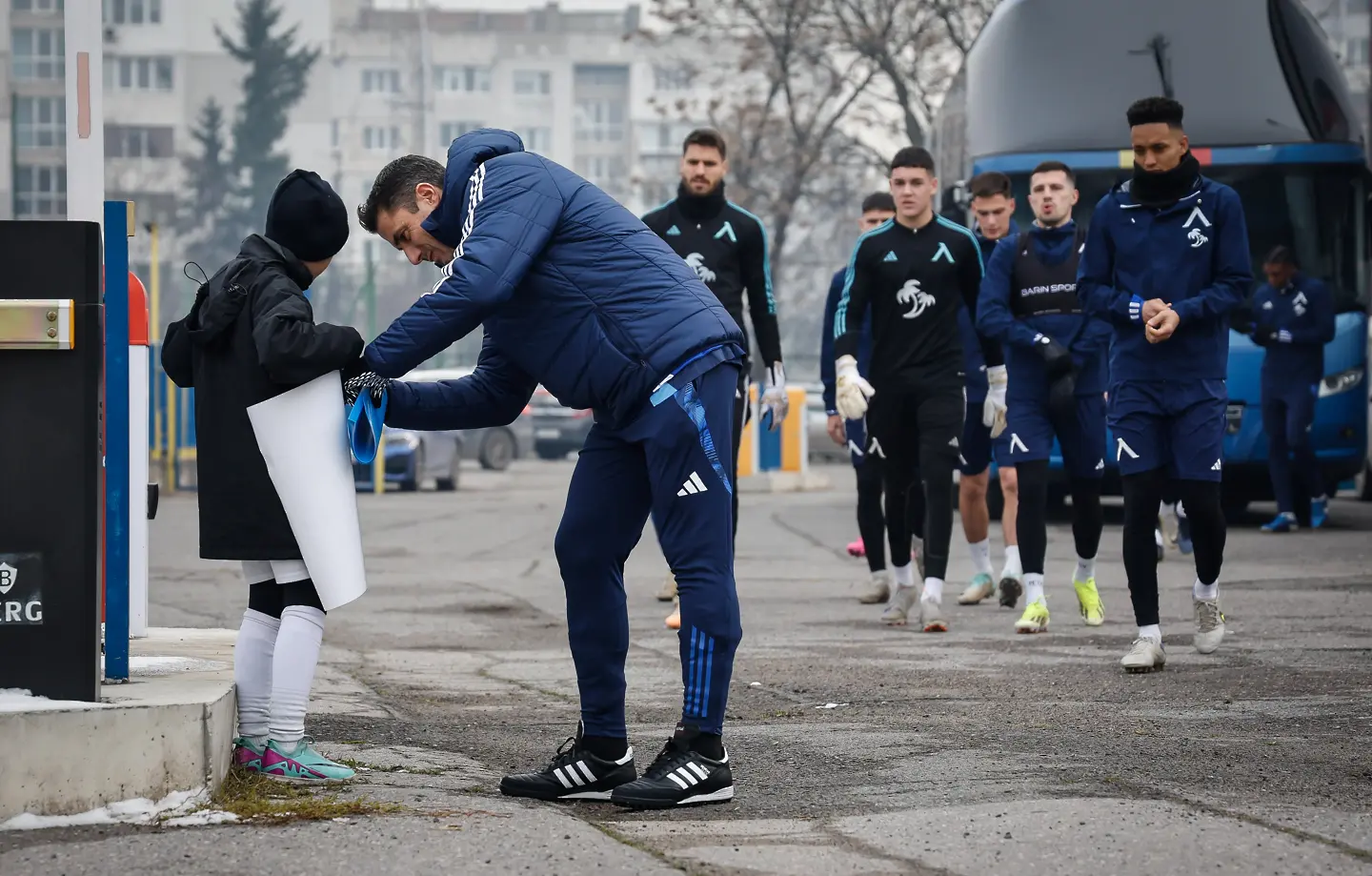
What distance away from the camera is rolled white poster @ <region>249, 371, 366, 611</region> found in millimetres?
4746

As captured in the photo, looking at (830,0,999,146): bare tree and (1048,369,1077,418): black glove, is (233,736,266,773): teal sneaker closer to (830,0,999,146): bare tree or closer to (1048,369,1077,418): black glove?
(1048,369,1077,418): black glove

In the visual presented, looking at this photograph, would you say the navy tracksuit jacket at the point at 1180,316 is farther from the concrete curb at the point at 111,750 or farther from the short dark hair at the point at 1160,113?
the concrete curb at the point at 111,750

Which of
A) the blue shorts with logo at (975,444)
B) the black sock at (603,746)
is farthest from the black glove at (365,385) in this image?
the blue shorts with logo at (975,444)

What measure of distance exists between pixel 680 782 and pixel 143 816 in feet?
3.89

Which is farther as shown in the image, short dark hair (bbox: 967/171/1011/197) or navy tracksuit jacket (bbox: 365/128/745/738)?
short dark hair (bbox: 967/171/1011/197)

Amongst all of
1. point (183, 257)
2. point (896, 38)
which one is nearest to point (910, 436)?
point (896, 38)

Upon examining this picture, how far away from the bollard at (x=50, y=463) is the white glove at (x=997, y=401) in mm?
5620

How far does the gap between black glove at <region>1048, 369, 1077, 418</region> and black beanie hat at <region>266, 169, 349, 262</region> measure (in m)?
4.71

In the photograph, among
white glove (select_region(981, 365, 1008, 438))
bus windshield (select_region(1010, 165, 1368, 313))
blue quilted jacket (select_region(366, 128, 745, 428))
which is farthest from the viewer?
bus windshield (select_region(1010, 165, 1368, 313))

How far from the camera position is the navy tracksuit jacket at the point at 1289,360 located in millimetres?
14766

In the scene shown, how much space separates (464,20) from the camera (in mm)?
114688

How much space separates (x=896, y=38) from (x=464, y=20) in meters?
82.1

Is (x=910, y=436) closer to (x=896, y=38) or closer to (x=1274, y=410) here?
(x=1274, y=410)

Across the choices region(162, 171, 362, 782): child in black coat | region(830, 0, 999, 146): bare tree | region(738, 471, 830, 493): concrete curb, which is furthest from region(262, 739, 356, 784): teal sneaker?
region(830, 0, 999, 146): bare tree
